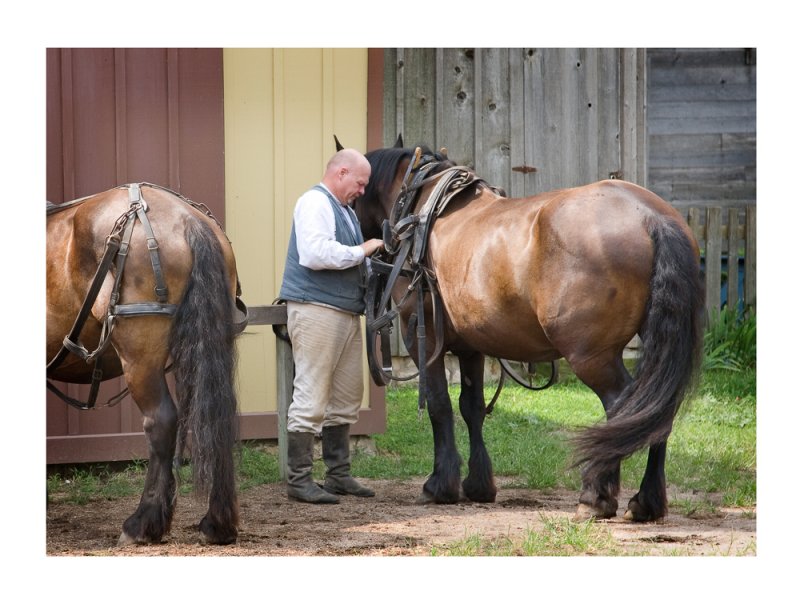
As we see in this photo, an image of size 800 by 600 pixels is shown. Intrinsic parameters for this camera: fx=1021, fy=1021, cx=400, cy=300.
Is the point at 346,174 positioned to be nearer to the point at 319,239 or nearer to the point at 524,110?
the point at 319,239

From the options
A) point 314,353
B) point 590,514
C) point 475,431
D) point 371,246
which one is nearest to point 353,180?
point 371,246

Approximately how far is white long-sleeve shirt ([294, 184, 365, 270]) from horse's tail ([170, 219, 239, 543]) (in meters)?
1.04

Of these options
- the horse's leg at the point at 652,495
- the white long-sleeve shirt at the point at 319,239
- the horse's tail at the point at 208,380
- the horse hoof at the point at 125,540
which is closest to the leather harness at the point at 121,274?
the horse's tail at the point at 208,380

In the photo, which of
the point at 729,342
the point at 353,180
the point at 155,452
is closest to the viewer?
the point at 155,452

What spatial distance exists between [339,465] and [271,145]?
2.18m

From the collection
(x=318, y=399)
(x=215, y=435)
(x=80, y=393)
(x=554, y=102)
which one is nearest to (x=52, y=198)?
(x=80, y=393)

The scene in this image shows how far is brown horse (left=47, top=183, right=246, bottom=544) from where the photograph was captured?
4.32 m

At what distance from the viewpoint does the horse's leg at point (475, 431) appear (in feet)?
18.9

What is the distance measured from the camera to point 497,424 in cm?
785

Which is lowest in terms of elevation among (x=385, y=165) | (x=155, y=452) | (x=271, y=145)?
(x=155, y=452)

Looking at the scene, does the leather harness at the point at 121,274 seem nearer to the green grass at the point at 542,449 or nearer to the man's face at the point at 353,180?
the green grass at the point at 542,449

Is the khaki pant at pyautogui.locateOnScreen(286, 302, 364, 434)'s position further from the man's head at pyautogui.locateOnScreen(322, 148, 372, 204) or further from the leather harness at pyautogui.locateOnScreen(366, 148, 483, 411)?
the man's head at pyautogui.locateOnScreen(322, 148, 372, 204)

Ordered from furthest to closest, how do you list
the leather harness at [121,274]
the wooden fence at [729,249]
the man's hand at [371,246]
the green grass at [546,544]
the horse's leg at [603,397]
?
the wooden fence at [729,249], the man's hand at [371,246], the horse's leg at [603,397], the leather harness at [121,274], the green grass at [546,544]

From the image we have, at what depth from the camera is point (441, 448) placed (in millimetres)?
5805
